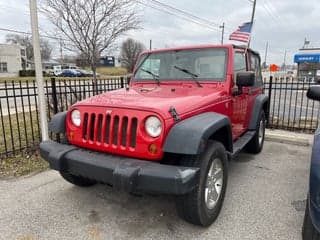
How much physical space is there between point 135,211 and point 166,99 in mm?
1368

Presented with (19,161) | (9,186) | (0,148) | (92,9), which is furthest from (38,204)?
(92,9)

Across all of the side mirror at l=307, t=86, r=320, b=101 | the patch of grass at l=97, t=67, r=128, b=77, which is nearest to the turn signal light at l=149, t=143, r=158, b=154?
the side mirror at l=307, t=86, r=320, b=101

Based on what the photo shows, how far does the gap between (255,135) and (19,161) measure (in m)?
4.16

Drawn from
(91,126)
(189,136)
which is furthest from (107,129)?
(189,136)

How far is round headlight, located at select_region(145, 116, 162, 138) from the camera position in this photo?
7.98 ft

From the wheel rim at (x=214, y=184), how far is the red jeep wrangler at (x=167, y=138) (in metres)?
0.01

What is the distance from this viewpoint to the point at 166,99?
285 cm

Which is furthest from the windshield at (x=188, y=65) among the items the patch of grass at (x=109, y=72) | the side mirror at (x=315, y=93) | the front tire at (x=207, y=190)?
the patch of grass at (x=109, y=72)

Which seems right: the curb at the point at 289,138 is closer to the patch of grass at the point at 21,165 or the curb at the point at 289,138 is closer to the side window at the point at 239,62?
the side window at the point at 239,62

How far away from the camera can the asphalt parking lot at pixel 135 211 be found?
2.72 meters

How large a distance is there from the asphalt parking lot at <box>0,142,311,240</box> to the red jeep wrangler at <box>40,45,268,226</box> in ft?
0.76

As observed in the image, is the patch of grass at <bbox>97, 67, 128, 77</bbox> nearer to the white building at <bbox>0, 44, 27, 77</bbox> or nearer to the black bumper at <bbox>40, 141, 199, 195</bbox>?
the white building at <bbox>0, 44, 27, 77</bbox>

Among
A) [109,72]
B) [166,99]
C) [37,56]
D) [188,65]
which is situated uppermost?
[37,56]

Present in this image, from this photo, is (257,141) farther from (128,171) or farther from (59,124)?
(59,124)
